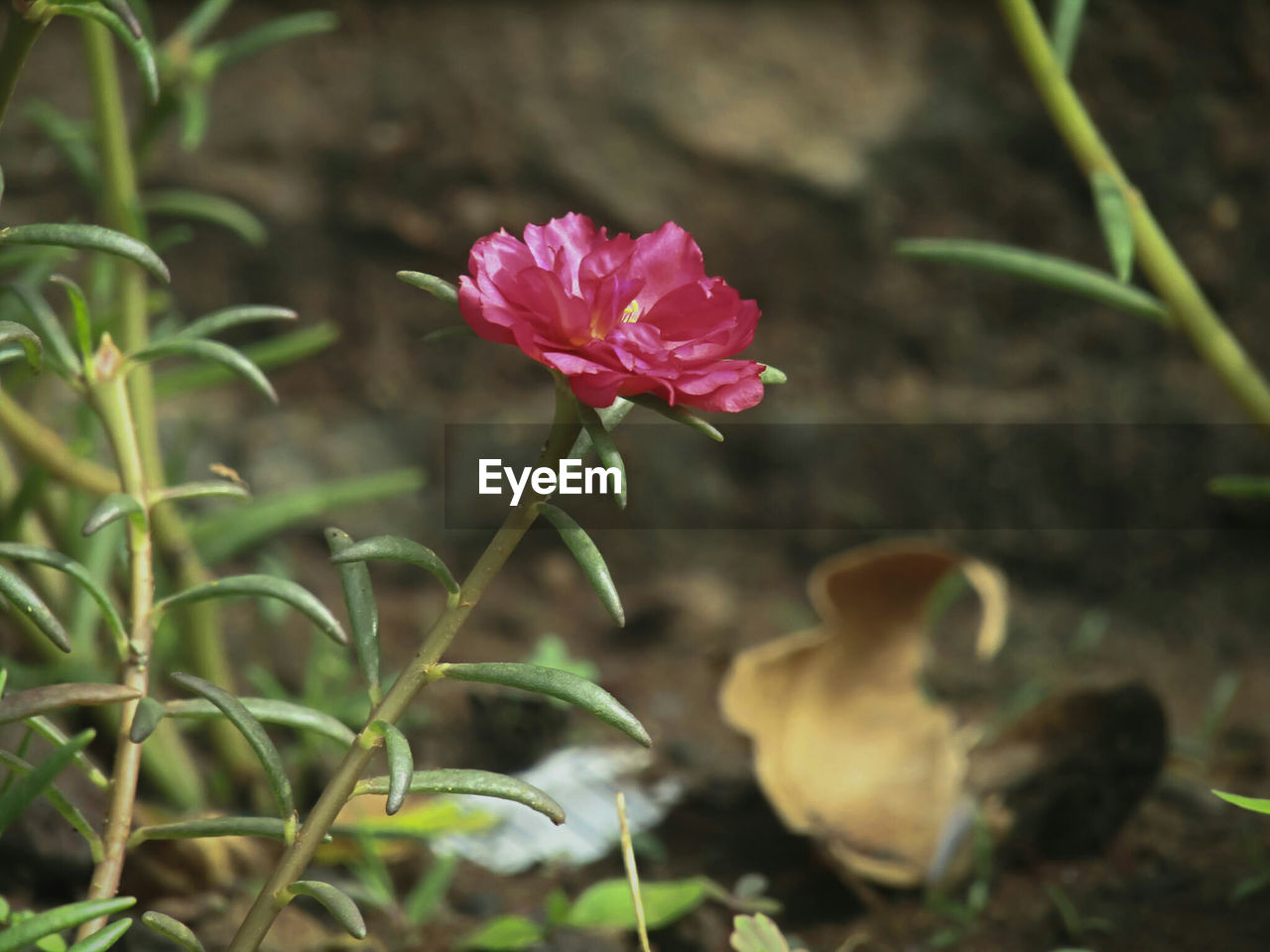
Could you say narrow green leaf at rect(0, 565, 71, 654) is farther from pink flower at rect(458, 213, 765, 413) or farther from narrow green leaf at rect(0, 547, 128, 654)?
pink flower at rect(458, 213, 765, 413)

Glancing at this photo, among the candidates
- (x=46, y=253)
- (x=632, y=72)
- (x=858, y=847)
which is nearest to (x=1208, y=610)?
(x=858, y=847)

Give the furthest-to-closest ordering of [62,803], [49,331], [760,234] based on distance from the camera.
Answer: [760,234]
[49,331]
[62,803]

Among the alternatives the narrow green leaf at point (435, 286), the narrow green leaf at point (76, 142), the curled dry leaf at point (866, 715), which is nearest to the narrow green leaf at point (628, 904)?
the curled dry leaf at point (866, 715)

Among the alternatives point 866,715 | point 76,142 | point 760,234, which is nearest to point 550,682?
point 866,715


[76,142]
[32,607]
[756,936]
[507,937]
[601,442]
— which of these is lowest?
[507,937]

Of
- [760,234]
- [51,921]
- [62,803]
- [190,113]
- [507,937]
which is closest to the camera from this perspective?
[51,921]

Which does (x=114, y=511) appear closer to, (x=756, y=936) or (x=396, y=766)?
(x=396, y=766)
